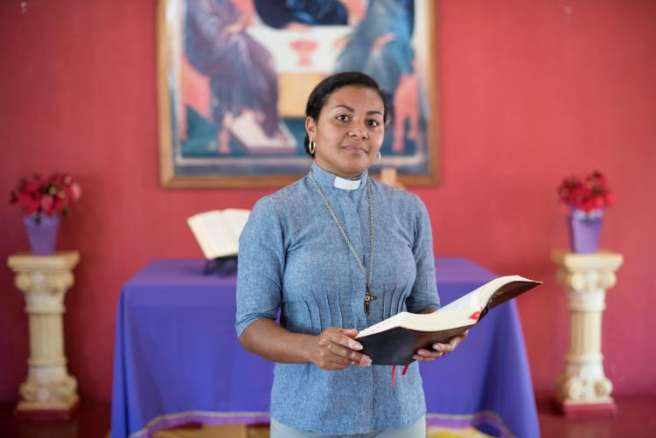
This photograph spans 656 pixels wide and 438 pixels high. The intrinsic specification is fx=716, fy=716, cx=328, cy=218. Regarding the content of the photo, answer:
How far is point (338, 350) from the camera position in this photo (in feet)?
4.20

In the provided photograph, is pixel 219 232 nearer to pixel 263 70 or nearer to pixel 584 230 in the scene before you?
pixel 263 70

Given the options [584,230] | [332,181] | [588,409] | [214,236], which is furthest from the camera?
[588,409]

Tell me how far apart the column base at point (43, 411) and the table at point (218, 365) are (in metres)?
1.12

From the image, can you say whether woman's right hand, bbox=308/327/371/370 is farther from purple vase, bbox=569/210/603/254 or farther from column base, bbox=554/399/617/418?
column base, bbox=554/399/617/418

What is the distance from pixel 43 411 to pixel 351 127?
285 centimetres

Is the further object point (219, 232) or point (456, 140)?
point (456, 140)

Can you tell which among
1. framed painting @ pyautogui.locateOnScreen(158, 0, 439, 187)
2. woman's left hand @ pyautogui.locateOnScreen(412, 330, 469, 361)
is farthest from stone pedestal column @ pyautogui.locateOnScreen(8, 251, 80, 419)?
woman's left hand @ pyautogui.locateOnScreen(412, 330, 469, 361)

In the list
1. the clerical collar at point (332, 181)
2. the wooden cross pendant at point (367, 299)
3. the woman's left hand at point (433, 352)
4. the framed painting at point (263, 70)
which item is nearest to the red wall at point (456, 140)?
the framed painting at point (263, 70)

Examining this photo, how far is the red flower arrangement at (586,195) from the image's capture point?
3.52 m

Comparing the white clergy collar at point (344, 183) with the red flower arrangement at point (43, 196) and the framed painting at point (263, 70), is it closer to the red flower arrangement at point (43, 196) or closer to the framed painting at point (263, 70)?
the framed painting at point (263, 70)

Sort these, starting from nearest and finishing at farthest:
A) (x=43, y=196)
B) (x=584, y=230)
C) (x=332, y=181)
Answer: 1. (x=332, y=181)
2. (x=43, y=196)
3. (x=584, y=230)

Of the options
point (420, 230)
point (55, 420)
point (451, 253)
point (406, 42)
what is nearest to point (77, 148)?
point (55, 420)

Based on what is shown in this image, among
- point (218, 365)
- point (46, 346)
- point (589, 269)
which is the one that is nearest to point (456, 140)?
point (589, 269)

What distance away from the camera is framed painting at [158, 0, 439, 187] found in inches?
146
